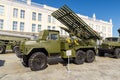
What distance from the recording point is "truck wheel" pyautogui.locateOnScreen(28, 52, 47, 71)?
905 cm

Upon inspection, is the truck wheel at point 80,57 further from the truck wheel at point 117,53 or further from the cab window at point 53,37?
the truck wheel at point 117,53

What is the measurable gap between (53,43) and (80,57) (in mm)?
2716

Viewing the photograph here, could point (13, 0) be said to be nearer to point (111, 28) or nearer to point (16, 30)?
point (16, 30)

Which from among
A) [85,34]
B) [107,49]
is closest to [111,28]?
[107,49]

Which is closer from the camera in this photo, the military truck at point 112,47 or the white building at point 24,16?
the military truck at point 112,47

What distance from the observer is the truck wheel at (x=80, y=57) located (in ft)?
37.0

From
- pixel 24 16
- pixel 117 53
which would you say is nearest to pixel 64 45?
pixel 117 53

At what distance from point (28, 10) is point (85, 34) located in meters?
23.1

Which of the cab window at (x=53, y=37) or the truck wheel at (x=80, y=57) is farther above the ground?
the cab window at (x=53, y=37)

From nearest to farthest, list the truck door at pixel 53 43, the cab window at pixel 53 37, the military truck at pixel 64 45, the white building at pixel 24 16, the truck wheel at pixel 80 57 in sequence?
the military truck at pixel 64 45 < the truck door at pixel 53 43 < the cab window at pixel 53 37 < the truck wheel at pixel 80 57 < the white building at pixel 24 16

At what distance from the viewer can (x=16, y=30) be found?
31.2 meters

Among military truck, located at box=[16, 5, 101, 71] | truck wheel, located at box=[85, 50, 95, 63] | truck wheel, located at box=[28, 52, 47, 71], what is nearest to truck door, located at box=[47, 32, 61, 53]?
military truck, located at box=[16, 5, 101, 71]

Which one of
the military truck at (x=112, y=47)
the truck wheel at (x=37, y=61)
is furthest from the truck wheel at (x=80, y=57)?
the military truck at (x=112, y=47)

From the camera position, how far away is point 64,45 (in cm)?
1061
